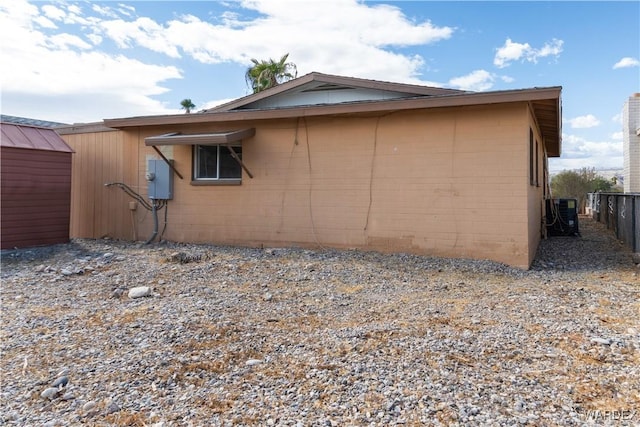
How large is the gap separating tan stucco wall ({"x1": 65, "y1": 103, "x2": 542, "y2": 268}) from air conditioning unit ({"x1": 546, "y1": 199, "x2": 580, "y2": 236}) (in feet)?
14.3

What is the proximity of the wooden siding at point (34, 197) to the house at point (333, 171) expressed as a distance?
3.74ft

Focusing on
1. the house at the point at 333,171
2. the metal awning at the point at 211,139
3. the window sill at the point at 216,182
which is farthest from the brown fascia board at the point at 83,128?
the window sill at the point at 216,182

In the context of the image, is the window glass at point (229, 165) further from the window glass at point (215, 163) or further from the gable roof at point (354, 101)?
the gable roof at point (354, 101)

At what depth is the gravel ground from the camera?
2361 millimetres

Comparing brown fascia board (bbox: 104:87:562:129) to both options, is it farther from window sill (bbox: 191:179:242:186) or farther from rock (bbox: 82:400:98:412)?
rock (bbox: 82:400:98:412)

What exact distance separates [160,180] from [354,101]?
186 inches

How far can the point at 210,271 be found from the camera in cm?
624

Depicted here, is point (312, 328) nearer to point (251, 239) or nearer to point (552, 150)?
point (251, 239)

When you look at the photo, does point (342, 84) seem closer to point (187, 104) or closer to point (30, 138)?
point (30, 138)

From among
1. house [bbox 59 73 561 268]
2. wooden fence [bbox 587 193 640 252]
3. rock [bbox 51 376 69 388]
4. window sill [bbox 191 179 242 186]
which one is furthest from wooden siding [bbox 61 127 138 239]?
wooden fence [bbox 587 193 640 252]

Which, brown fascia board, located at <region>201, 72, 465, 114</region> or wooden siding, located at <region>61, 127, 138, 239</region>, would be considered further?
wooden siding, located at <region>61, 127, 138, 239</region>

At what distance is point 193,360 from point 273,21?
28.1 ft

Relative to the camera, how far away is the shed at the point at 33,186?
8.06 metres

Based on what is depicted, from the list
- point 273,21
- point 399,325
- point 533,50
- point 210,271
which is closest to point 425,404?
point 399,325
